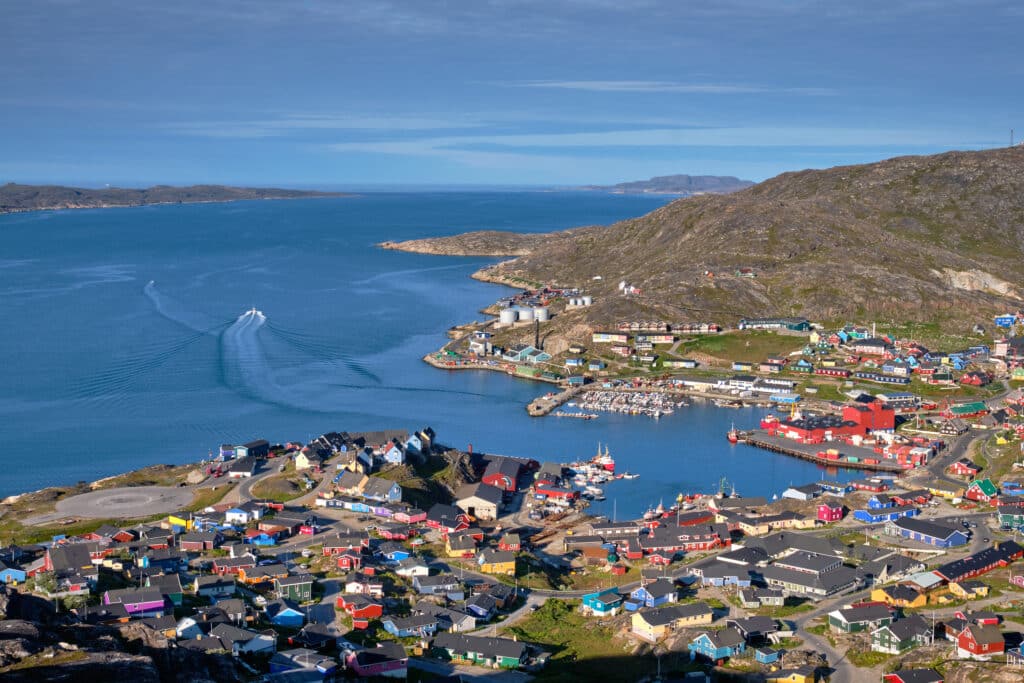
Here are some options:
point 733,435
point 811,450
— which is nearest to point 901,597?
point 811,450

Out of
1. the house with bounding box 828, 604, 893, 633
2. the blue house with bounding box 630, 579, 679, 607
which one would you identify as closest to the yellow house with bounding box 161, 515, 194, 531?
the blue house with bounding box 630, 579, 679, 607

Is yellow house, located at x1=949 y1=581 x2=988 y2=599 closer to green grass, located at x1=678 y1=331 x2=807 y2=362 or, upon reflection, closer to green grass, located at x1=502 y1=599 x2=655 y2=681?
green grass, located at x1=502 y1=599 x2=655 y2=681

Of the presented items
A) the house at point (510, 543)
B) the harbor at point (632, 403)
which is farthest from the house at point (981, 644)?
the harbor at point (632, 403)

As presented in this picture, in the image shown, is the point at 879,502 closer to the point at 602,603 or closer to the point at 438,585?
the point at 602,603

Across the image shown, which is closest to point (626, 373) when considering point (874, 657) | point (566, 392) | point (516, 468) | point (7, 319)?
point (566, 392)

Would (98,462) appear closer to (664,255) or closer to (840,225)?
(664,255)
